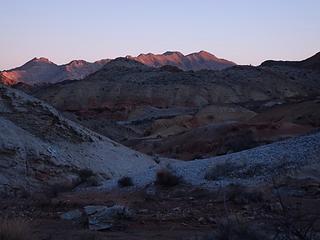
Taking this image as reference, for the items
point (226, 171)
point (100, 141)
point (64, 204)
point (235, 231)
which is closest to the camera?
point (235, 231)

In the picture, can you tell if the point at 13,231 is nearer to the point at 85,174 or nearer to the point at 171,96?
Answer: the point at 85,174

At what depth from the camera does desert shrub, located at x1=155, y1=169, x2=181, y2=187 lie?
15109 millimetres

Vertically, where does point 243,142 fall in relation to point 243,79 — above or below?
below

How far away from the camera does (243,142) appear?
3011cm

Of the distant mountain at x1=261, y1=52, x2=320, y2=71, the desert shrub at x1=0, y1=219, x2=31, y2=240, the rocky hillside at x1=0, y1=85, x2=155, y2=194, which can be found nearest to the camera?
the desert shrub at x1=0, y1=219, x2=31, y2=240

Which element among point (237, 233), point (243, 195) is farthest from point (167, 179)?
point (237, 233)

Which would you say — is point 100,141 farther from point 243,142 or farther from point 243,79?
point 243,79

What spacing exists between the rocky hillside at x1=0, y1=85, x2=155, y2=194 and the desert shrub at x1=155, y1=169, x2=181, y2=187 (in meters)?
3.28

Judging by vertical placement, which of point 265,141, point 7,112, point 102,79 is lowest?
point 265,141

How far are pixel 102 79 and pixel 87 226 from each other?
91444mm

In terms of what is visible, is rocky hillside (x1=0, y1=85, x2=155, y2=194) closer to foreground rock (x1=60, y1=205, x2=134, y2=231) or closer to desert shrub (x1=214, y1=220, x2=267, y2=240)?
foreground rock (x1=60, y1=205, x2=134, y2=231)

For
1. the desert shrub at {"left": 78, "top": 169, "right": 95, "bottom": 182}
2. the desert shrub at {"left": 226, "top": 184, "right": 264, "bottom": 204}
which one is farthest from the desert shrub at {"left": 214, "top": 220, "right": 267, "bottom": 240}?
the desert shrub at {"left": 78, "top": 169, "right": 95, "bottom": 182}

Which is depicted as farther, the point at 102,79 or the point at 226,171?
the point at 102,79

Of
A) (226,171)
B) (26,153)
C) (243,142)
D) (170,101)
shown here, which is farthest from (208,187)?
(170,101)
